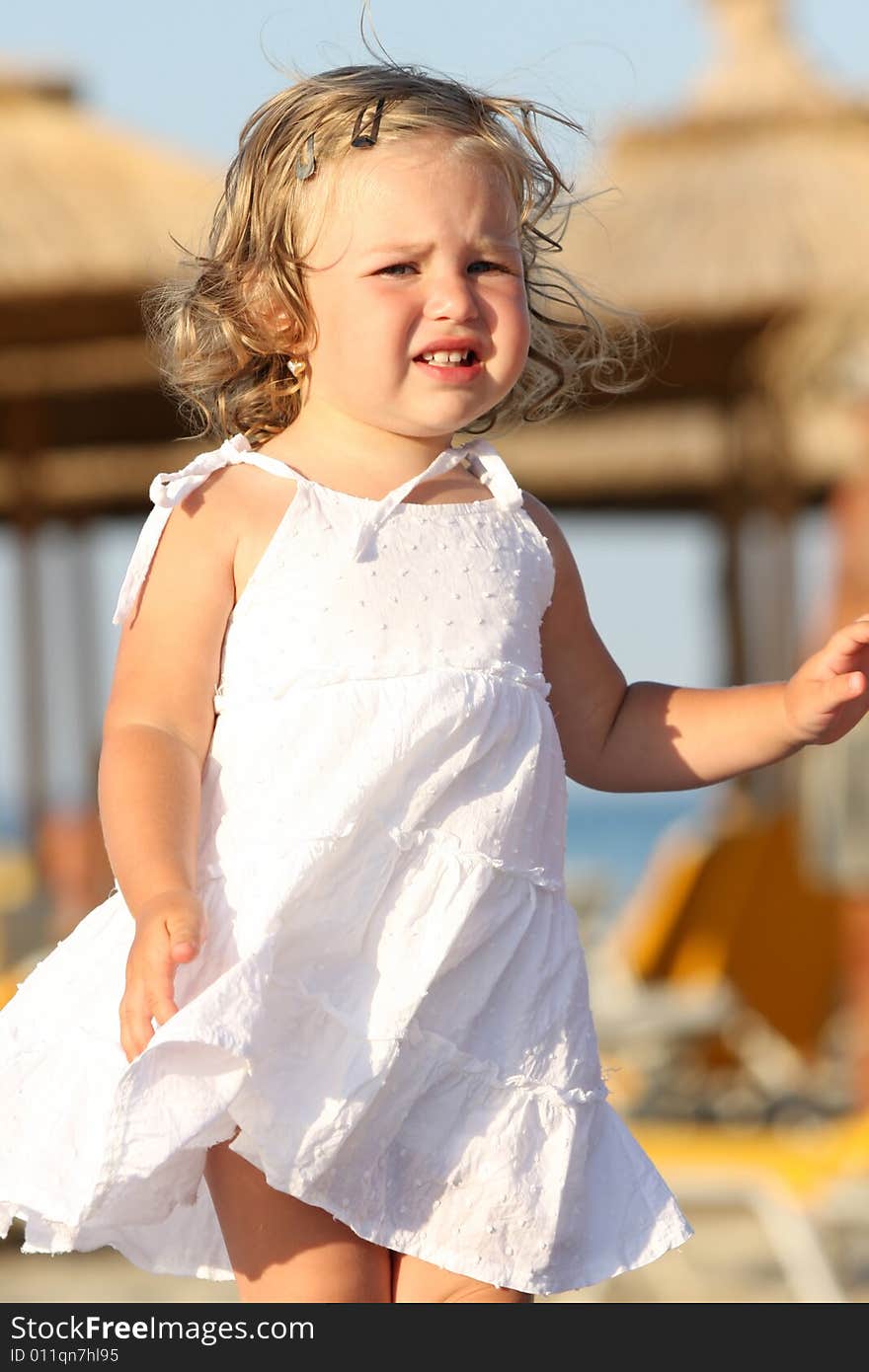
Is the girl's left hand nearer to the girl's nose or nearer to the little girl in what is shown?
the little girl

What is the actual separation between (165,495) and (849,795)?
14.9 feet

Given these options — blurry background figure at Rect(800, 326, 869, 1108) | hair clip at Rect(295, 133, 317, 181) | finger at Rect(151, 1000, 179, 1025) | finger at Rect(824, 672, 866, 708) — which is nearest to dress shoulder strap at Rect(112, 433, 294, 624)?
hair clip at Rect(295, 133, 317, 181)

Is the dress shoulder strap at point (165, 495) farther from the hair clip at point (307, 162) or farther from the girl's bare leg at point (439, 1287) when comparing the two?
the girl's bare leg at point (439, 1287)

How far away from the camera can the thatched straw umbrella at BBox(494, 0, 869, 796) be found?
6.92 metres

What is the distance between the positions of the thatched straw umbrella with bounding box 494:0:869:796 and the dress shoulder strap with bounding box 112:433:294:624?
136 inches

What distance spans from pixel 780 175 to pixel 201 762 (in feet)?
21.6

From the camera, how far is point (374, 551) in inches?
64.5

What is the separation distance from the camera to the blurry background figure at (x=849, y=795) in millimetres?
6043

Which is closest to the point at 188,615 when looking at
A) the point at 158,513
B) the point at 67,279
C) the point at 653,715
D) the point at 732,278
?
the point at 158,513

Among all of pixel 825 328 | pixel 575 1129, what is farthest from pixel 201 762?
pixel 825 328

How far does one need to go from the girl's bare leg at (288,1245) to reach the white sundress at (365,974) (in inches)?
1.6

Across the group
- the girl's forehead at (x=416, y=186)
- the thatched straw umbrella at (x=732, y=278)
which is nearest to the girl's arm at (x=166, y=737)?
the girl's forehead at (x=416, y=186)

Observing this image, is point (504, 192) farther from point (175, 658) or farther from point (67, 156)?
point (67, 156)

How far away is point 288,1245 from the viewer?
1549 mm
